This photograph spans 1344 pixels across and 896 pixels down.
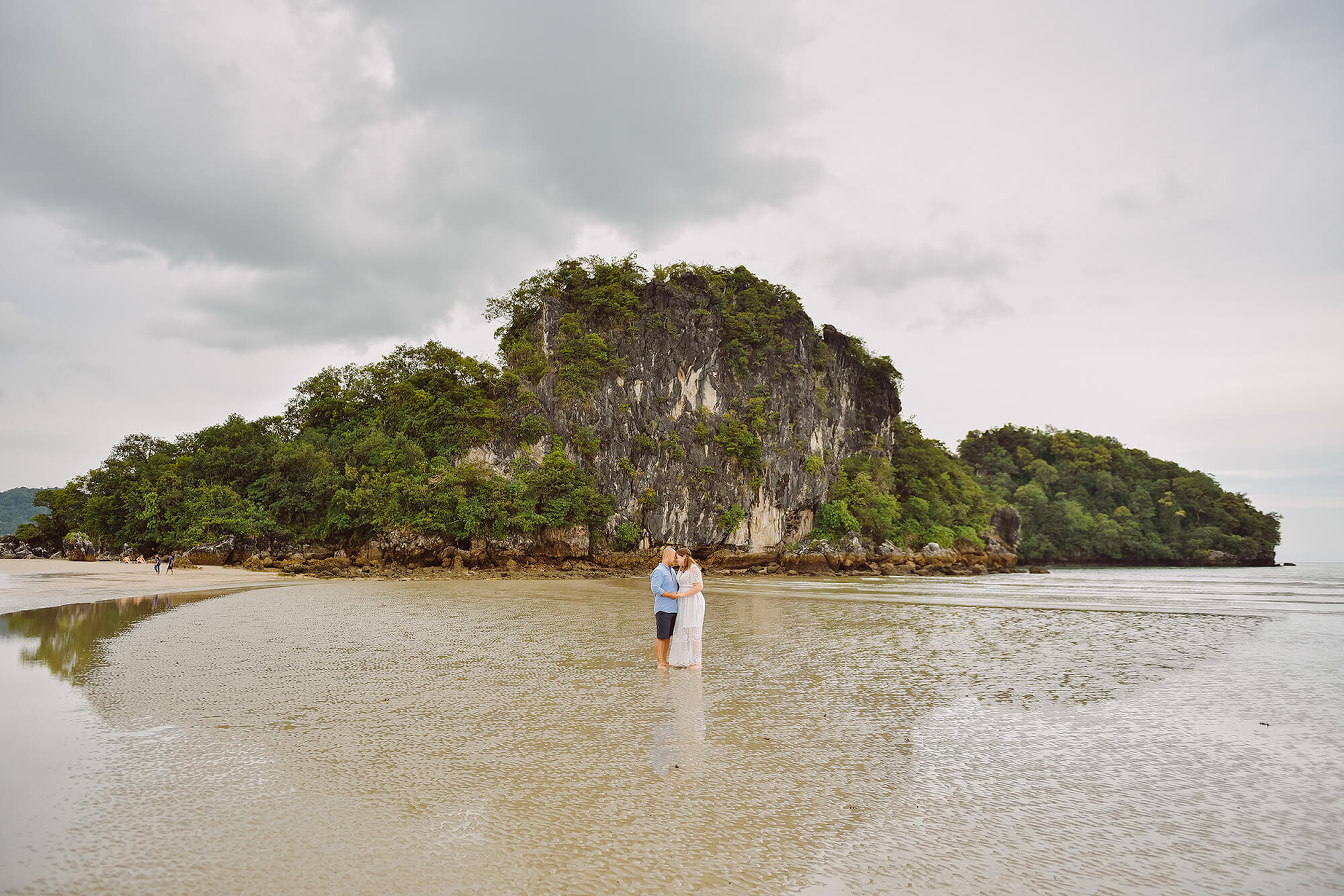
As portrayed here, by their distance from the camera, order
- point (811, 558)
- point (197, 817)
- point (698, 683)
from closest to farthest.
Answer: point (197, 817)
point (698, 683)
point (811, 558)

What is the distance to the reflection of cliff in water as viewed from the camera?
25.9 ft

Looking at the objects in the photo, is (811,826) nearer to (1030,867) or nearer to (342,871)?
(1030,867)

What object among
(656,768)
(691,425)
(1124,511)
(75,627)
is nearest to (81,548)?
(75,627)

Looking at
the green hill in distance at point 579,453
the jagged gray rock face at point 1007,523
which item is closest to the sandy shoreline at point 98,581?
the green hill in distance at point 579,453

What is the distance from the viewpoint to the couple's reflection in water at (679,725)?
4484 millimetres

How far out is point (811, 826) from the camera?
11.4ft

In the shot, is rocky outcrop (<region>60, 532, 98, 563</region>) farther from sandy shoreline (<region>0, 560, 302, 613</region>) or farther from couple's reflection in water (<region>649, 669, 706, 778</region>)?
couple's reflection in water (<region>649, 669, 706, 778</region>)

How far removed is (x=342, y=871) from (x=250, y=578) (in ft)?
97.4

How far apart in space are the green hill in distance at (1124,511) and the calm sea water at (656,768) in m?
74.8

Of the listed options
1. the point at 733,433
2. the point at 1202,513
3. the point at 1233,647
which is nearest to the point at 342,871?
the point at 1233,647

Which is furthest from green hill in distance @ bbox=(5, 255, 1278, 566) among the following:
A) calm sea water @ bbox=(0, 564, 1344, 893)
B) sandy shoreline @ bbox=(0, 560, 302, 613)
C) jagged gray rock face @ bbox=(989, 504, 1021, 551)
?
calm sea water @ bbox=(0, 564, 1344, 893)

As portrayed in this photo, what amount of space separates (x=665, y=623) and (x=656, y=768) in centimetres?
378

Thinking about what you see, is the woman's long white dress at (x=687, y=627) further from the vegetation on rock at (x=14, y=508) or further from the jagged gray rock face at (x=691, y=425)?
the vegetation on rock at (x=14, y=508)

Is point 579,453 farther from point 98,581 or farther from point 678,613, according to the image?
point 678,613
